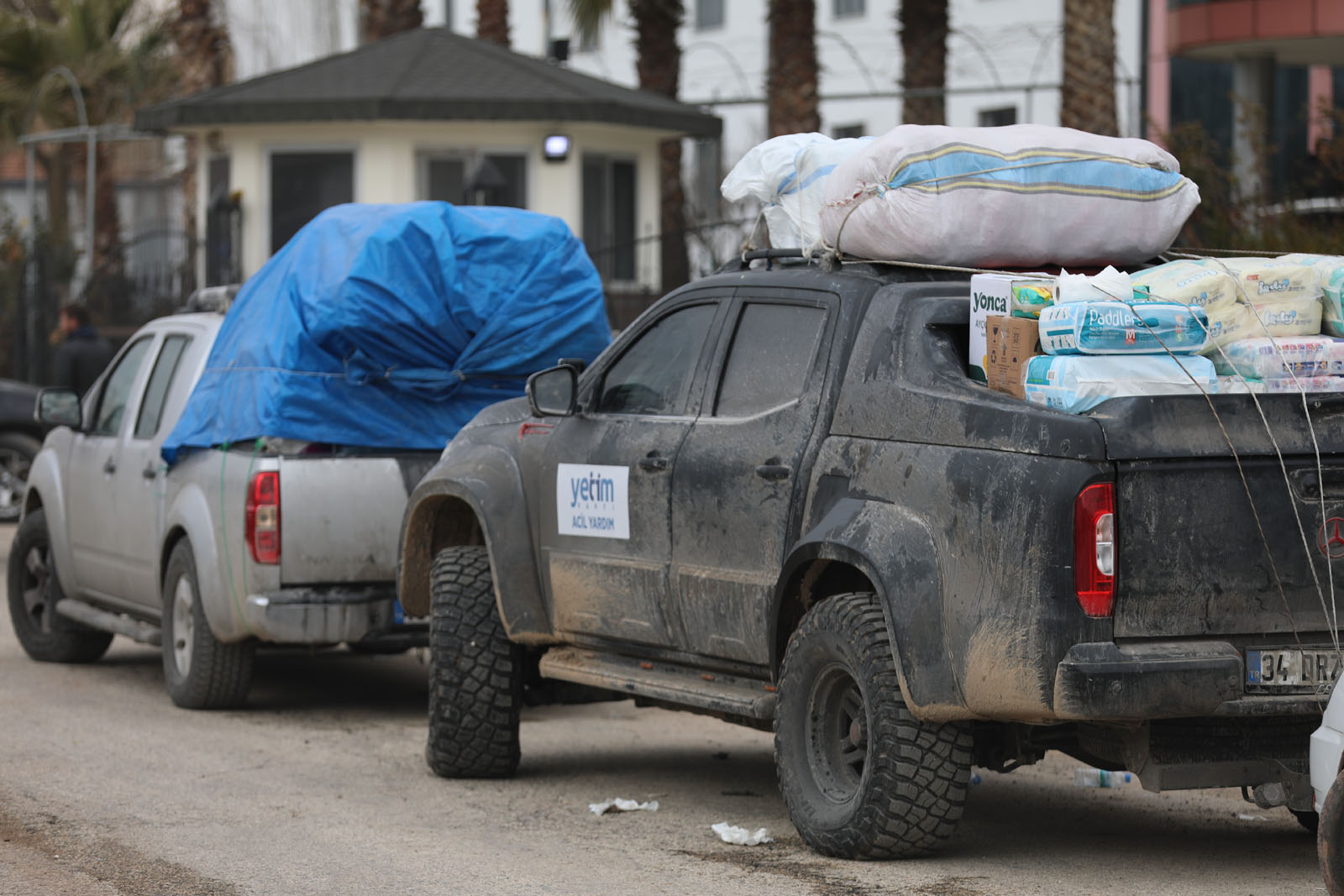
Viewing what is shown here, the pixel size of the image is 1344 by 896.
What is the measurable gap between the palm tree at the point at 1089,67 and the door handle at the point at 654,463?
10397 mm

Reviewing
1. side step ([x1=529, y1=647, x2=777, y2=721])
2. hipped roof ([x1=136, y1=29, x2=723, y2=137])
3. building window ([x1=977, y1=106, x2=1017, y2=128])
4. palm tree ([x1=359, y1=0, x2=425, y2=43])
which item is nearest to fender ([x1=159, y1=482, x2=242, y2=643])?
side step ([x1=529, y1=647, x2=777, y2=721])

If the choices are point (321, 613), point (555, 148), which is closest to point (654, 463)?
point (321, 613)

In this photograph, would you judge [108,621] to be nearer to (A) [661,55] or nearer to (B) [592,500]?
(B) [592,500]

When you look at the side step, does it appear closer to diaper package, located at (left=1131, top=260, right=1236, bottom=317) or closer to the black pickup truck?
the black pickup truck

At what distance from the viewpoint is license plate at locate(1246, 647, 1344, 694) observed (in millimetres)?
5832

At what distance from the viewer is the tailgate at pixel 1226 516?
224 inches

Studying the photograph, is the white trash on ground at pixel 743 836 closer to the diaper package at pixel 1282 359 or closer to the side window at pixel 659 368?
the side window at pixel 659 368

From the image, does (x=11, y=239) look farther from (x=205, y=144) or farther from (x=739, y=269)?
(x=739, y=269)

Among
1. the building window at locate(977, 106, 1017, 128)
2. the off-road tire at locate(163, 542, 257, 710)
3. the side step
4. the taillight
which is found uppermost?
the building window at locate(977, 106, 1017, 128)

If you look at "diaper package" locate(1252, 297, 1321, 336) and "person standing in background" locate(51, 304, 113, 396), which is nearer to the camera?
"diaper package" locate(1252, 297, 1321, 336)

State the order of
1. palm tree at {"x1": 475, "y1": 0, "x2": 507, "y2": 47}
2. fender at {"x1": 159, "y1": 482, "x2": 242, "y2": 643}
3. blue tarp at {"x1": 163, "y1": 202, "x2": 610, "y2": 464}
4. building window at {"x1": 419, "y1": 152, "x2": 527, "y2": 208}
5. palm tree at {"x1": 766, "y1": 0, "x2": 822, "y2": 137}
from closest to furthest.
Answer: fender at {"x1": 159, "y1": 482, "x2": 242, "y2": 643}
blue tarp at {"x1": 163, "y1": 202, "x2": 610, "y2": 464}
palm tree at {"x1": 766, "y1": 0, "x2": 822, "y2": 137}
building window at {"x1": 419, "y1": 152, "x2": 527, "y2": 208}
palm tree at {"x1": 475, "y1": 0, "x2": 507, "y2": 47}

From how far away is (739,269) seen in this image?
7.57 meters

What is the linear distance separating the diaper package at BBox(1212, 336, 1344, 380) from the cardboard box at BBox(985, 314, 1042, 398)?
554 millimetres

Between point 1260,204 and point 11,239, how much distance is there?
21.0 metres
